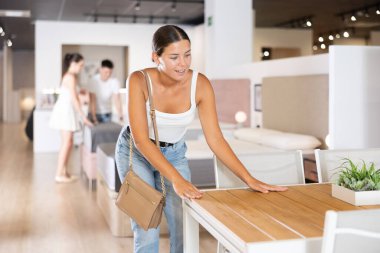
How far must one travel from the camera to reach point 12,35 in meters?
14.7

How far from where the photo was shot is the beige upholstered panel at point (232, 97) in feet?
21.5

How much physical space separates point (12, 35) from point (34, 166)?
8.04 m

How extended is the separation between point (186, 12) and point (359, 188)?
8.62 metres

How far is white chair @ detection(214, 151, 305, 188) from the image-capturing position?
2480 millimetres

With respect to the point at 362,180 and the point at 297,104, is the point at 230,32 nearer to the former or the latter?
the point at 297,104

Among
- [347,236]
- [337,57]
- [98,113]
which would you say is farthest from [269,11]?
[347,236]

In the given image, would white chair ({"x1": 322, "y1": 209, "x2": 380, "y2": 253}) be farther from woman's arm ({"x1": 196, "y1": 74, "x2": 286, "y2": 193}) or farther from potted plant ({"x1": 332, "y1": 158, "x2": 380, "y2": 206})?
woman's arm ({"x1": 196, "y1": 74, "x2": 286, "y2": 193})

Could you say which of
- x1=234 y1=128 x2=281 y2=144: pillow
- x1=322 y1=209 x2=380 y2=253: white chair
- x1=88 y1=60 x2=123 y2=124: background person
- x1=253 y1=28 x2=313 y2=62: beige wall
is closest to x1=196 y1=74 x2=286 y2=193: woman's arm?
x1=322 y1=209 x2=380 y2=253: white chair

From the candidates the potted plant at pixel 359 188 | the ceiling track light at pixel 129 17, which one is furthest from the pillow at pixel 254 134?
the ceiling track light at pixel 129 17

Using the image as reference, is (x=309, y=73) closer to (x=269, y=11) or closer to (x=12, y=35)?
(x=269, y=11)

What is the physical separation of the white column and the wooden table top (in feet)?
16.8

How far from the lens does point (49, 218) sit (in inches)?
182

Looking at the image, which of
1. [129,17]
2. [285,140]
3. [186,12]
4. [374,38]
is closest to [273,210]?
[285,140]

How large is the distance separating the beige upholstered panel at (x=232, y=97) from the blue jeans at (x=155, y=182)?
4.19m
